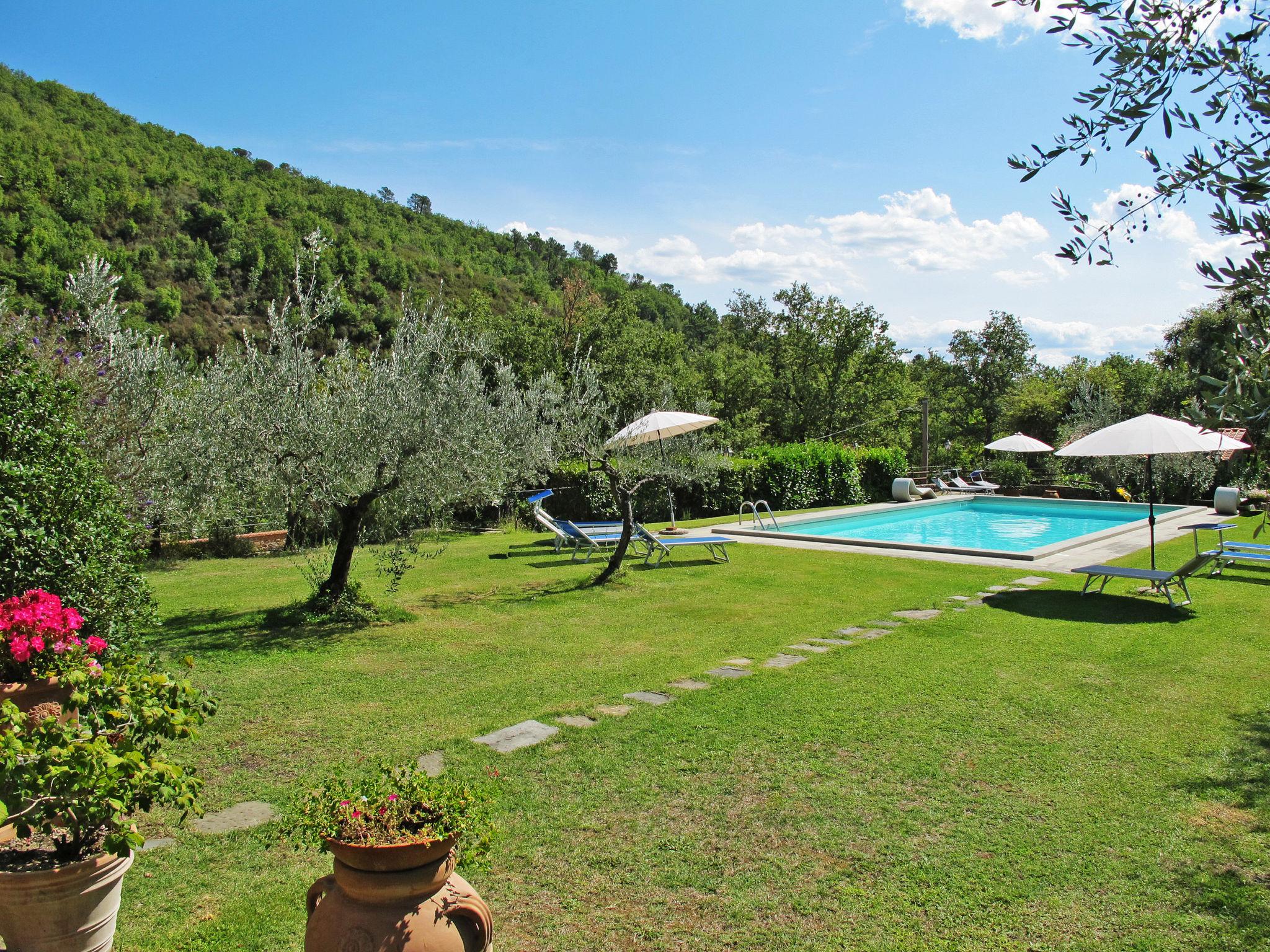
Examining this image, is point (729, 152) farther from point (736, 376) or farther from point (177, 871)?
point (736, 376)

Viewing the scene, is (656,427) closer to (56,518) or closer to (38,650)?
(56,518)

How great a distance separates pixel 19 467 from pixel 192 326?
41151mm

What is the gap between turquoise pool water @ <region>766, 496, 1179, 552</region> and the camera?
650 inches

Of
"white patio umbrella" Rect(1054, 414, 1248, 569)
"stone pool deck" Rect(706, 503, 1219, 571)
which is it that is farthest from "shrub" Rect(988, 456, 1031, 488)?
"white patio umbrella" Rect(1054, 414, 1248, 569)

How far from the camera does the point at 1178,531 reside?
14.5 metres

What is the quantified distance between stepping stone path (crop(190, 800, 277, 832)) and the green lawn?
3.6 inches

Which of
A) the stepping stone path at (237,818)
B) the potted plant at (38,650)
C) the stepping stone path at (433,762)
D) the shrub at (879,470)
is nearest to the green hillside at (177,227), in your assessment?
the shrub at (879,470)

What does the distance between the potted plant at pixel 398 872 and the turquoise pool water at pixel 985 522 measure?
1228cm

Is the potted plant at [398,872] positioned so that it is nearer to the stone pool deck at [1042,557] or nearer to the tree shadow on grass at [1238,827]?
the tree shadow on grass at [1238,827]

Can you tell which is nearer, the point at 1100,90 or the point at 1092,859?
the point at 1100,90

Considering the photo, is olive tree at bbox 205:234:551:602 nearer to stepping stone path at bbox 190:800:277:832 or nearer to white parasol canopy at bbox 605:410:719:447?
stepping stone path at bbox 190:800:277:832

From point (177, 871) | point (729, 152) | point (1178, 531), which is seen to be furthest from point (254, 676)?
point (1178, 531)

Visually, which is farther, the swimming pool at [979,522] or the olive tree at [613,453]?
the swimming pool at [979,522]

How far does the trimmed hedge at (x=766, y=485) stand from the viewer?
55.7ft
